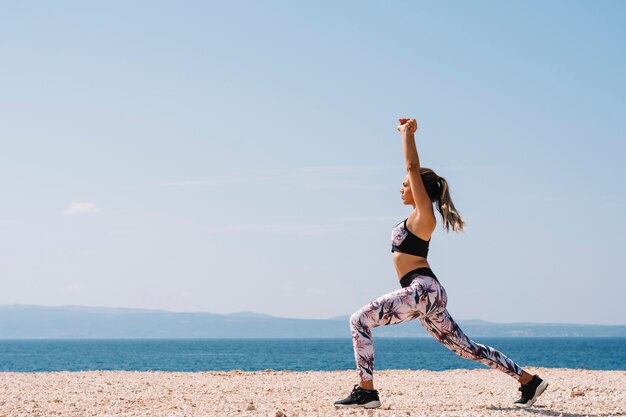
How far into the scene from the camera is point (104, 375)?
737 inches

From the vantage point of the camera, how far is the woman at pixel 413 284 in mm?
8656

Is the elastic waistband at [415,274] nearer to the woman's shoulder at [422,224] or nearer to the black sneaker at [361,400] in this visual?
the woman's shoulder at [422,224]

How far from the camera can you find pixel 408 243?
8773 millimetres

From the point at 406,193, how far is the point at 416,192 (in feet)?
1.10

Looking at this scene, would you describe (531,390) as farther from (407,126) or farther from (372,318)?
(407,126)

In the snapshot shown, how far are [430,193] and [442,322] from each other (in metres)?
1.33

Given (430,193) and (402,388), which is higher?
(430,193)

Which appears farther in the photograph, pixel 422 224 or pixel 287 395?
pixel 287 395

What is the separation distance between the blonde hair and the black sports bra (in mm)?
318

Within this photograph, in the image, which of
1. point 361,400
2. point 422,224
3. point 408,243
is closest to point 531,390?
point 361,400

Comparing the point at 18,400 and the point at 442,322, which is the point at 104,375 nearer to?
the point at 18,400

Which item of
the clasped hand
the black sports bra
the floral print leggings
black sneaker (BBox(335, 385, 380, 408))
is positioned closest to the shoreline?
black sneaker (BBox(335, 385, 380, 408))

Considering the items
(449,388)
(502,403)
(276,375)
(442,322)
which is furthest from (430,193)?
(276,375)

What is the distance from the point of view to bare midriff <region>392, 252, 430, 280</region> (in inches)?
347
